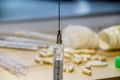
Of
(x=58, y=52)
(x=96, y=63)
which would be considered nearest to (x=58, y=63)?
(x=58, y=52)

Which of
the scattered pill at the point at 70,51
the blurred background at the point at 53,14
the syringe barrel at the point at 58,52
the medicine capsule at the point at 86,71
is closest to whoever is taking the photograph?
the syringe barrel at the point at 58,52

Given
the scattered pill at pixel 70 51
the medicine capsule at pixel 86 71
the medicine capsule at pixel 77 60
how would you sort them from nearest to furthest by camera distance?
the medicine capsule at pixel 86 71, the medicine capsule at pixel 77 60, the scattered pill at pixel 70 51

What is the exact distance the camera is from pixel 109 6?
3.18 metres

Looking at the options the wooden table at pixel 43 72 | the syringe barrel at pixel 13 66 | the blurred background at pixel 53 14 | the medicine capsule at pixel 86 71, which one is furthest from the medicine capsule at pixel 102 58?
the blurred background at pixel 53 14

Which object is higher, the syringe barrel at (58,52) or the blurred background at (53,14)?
the blurred background at (53,14)

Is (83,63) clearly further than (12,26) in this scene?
No

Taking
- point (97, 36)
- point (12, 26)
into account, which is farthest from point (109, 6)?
point (97, 36)

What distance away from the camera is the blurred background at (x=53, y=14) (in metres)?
2.40

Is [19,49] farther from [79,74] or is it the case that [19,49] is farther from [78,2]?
[78,2]

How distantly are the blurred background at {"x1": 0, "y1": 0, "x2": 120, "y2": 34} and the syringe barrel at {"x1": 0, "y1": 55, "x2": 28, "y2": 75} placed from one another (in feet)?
2.25

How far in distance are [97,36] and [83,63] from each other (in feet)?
0.84

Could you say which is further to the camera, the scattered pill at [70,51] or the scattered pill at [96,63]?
the scattered pill at [70,51]

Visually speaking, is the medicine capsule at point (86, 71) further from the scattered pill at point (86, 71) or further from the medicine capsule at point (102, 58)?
the medicine capsule at point (102, 58)

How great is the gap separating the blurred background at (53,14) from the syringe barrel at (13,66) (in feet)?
2.25
